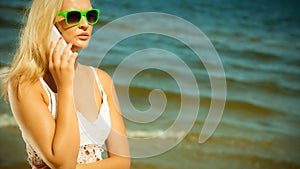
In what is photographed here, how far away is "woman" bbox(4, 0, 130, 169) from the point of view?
6.27ft

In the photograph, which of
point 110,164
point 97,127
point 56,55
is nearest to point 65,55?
point 56,55

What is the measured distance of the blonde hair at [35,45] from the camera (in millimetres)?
2006

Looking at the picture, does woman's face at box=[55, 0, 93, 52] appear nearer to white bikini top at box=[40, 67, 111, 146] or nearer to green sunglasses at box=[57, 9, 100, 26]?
green sunglasses at box=[57, 9, 100, 26]

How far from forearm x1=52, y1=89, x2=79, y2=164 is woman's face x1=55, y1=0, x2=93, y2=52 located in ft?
0.85

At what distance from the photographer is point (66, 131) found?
1.90 metres

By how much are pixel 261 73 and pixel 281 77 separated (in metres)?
0.32

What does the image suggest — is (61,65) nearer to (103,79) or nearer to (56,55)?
(56,55)

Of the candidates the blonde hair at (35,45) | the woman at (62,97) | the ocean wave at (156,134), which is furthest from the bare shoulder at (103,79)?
the ocean wave at (156,134)

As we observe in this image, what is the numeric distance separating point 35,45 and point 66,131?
0.34m

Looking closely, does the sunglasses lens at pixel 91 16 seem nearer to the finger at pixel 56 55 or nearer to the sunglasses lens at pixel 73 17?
the sunglasses lens at pixel 73 17

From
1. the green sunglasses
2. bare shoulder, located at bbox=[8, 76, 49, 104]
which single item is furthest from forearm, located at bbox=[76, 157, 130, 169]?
the green sunglasses

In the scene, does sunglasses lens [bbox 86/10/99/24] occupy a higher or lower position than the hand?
higher

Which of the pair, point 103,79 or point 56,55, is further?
point 103,79

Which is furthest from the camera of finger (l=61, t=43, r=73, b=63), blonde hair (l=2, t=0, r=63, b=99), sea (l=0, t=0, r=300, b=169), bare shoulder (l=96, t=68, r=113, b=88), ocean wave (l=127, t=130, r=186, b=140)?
ocean wave (l=127, t=130, r=186, b=140)
